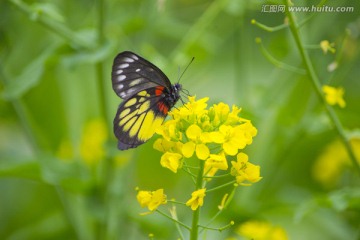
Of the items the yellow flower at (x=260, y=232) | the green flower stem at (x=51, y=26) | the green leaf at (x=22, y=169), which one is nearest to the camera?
the yellow flower at (x=260, y=232)

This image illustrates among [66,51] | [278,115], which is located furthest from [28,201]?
[278,115]

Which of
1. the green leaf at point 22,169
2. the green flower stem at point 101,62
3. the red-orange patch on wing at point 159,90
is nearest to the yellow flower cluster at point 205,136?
the red-orange patch on wing at point 159,90

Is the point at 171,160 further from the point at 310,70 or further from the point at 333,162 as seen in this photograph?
the point at 333,162

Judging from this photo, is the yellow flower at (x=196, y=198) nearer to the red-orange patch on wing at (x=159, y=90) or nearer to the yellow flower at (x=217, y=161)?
the yellow flower at (x=217, y=161)

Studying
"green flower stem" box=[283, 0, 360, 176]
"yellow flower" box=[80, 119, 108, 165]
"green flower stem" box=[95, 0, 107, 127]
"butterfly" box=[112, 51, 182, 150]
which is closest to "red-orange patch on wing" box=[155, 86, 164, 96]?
"butterfly" box=[112, 51, 182, 150]

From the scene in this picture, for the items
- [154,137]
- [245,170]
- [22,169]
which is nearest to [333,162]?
[154,137]

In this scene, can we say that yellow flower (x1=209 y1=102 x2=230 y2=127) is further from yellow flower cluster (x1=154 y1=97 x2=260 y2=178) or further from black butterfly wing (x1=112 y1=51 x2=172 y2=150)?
black butterfly wing (x1=112 y1=51 x2=172 y2=150)
